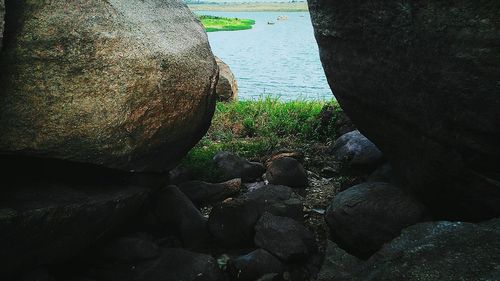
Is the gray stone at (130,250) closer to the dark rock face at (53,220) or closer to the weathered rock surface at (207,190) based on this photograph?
the dark rock face at (53,220)

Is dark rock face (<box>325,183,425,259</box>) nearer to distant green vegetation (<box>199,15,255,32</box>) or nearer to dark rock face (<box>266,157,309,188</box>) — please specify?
dark rock face (<box>266,157,309,188</box>)

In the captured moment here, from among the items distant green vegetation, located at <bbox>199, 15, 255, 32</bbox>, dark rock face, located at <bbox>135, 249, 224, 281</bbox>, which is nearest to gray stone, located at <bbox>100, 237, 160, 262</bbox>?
dark rock face, located at <bbox>135, 249, 224, 281</bbox>

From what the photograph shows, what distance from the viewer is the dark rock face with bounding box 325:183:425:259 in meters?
5.11

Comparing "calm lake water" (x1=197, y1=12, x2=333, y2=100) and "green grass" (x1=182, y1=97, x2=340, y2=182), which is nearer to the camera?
"green grass" (x1=182, y1=97, x2=340, y2=182)

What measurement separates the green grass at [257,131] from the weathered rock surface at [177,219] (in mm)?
1478

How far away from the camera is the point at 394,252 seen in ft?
14.1

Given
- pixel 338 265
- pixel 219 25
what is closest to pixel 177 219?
pixel 338 265

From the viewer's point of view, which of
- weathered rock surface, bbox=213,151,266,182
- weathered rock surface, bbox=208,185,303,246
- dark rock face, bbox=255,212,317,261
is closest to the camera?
dark rock face, bbox=255,212,317,261

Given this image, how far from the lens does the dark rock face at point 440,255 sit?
11.8ft

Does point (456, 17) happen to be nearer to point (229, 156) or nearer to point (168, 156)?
point (168, 156)

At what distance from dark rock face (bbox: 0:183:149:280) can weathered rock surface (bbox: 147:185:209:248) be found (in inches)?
35.5

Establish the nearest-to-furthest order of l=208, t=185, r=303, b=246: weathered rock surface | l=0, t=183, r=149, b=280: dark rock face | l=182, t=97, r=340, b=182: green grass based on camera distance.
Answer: l=0, t=183, r=149, b=280: dark rock face → l=208, t=185, r=303, b=246: weathered rock surface → l=182, t=97, r=340, b=182: green grass

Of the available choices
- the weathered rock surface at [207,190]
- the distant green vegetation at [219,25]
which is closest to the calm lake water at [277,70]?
the weathered rock surface at [207,190]

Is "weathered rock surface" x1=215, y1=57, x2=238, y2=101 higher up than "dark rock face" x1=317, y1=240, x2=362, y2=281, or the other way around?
"dark rock face" x1=317, y1=240, x2=362, y2=281
